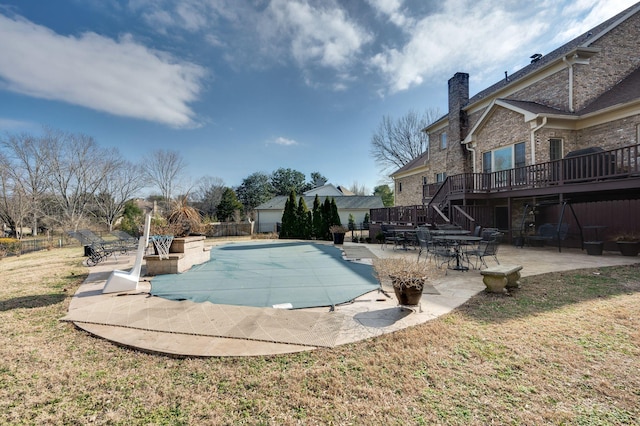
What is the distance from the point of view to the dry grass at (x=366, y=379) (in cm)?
196

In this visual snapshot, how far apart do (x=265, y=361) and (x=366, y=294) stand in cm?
270

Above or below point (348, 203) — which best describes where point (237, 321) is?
below

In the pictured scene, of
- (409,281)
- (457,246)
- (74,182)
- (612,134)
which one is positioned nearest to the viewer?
(409,281)

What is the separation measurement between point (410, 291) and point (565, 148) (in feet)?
41.1

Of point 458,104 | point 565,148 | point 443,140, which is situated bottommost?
point 565,148

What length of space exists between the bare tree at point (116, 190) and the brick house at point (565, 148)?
31483 millimetres

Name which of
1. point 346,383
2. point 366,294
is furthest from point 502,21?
point 346,383

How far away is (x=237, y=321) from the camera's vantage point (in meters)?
3.62

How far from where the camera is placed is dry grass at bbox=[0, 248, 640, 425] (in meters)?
1.96

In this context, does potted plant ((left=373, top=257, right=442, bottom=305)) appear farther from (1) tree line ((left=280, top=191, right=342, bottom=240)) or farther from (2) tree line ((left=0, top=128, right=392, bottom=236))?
(2) tree line ((left=0, top=128, right=392, bottom=236))

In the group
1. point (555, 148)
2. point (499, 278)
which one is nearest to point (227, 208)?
point (555, 148)

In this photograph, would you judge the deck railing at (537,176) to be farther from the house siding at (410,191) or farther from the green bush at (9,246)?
the green bush at (9,246)

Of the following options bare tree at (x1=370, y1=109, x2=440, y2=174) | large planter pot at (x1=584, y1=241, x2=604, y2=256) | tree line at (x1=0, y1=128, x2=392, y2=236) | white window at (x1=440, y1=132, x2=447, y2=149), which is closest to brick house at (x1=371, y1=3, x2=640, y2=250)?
large planter pot at (x1=584, y1=241, x2=604, y2=256)

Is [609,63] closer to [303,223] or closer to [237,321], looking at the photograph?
[303,223]
